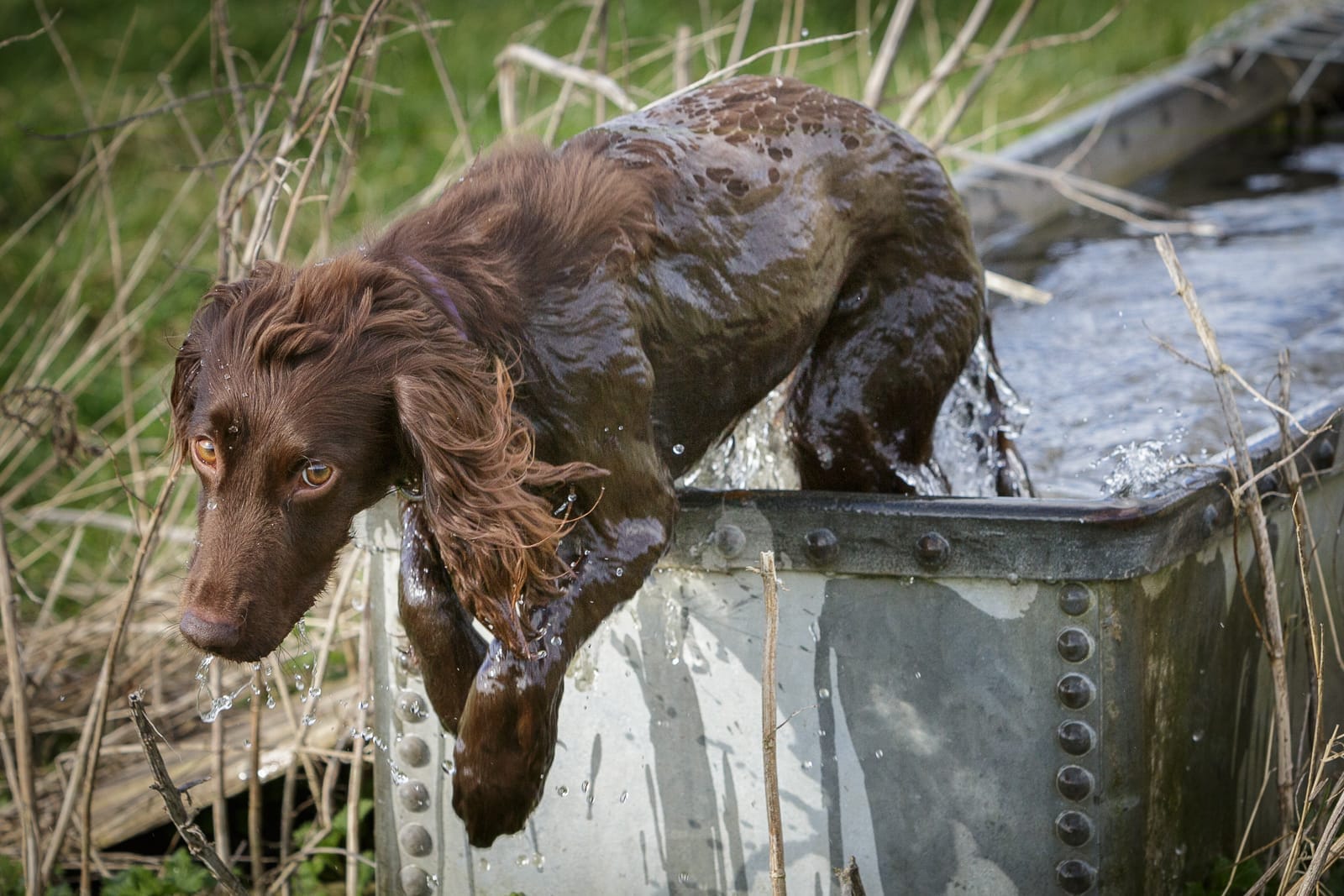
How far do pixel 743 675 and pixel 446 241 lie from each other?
916 millimetres

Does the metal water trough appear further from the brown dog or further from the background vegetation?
the background vegetation

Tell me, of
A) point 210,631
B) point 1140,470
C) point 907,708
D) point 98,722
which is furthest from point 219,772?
point 1140,470

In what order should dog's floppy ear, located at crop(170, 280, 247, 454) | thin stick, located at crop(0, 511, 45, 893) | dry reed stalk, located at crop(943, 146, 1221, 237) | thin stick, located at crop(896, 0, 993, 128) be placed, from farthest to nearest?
dry reed stalk, located at crop(943, 146, 1221, 237), thin stick, located at crop(896, 0, 993, 128), thin stick, located at crop(0, 511, 45, 893), dog's floppy ear, located at crop(170, 280, 247, 454)

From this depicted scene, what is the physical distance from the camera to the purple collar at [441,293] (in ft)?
6.63

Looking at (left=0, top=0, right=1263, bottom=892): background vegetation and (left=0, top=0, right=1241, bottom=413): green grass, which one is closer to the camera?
(left=0, top=0, right=1263, bottom=892): background vegetation

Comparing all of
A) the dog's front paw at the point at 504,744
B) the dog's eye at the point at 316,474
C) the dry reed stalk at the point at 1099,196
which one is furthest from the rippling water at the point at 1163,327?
the dog's eye at the point at 316,474

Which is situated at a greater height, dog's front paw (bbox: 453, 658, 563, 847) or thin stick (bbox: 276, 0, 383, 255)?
thin stick (bbox: 276, 0, 383, 255)

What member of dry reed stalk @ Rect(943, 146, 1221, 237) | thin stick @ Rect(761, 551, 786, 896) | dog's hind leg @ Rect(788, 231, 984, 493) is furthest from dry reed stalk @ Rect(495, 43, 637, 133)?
thin stick @ Rect(761, 551, 786, 896)

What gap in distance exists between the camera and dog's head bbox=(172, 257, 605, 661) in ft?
6.17

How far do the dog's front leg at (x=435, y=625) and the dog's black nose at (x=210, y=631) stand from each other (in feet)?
1.53

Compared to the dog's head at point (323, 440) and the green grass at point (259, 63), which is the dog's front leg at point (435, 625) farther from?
the green grass at point (259, 63)

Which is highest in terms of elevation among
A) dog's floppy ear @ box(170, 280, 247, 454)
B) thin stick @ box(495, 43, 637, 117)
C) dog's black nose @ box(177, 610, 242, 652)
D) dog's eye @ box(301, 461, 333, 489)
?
thin stick @ box(495, 43, 637, 117)

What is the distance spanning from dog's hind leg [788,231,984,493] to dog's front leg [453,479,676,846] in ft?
2.14

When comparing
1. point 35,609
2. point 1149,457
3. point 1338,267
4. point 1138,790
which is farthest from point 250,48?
point 1138,790
